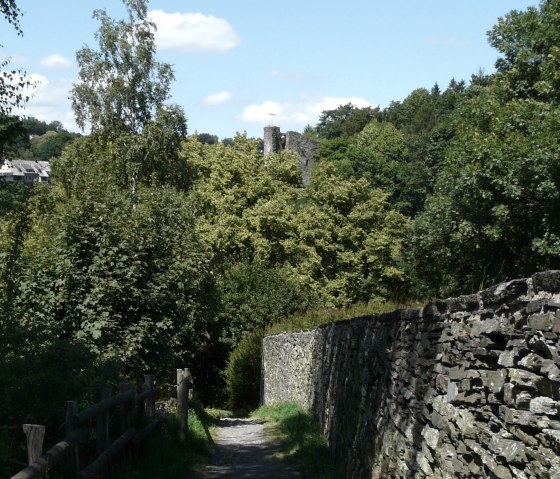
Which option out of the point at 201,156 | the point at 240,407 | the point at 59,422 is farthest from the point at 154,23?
the point at 59,422

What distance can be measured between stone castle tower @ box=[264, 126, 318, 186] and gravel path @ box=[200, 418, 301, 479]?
232 ft

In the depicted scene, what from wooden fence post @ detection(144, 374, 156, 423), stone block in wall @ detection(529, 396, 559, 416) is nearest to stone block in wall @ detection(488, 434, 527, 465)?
stone block in wall @ detection(529, 396, 559, 416)

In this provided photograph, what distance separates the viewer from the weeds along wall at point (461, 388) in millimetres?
4410

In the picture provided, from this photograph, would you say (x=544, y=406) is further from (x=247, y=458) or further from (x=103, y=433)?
(x=247, y=458)

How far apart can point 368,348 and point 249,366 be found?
2450cm

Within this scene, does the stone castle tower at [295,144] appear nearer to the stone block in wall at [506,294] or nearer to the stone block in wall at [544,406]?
the stone block in wall at [506,294]

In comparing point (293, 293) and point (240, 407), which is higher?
point (293, 293)

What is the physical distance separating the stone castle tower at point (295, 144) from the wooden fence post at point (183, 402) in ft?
246

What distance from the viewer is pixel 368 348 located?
10.7 m

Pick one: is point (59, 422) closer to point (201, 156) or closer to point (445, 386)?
point (445, 386)

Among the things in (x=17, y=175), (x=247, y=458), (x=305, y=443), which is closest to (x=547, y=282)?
(x=247, y=458)

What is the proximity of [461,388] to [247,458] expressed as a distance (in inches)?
341

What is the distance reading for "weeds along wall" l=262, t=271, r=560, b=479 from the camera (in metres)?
4.41

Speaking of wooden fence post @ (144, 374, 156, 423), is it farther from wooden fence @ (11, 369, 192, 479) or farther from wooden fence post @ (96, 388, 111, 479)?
wooden fence post @ (96, 388, 111, 479)
